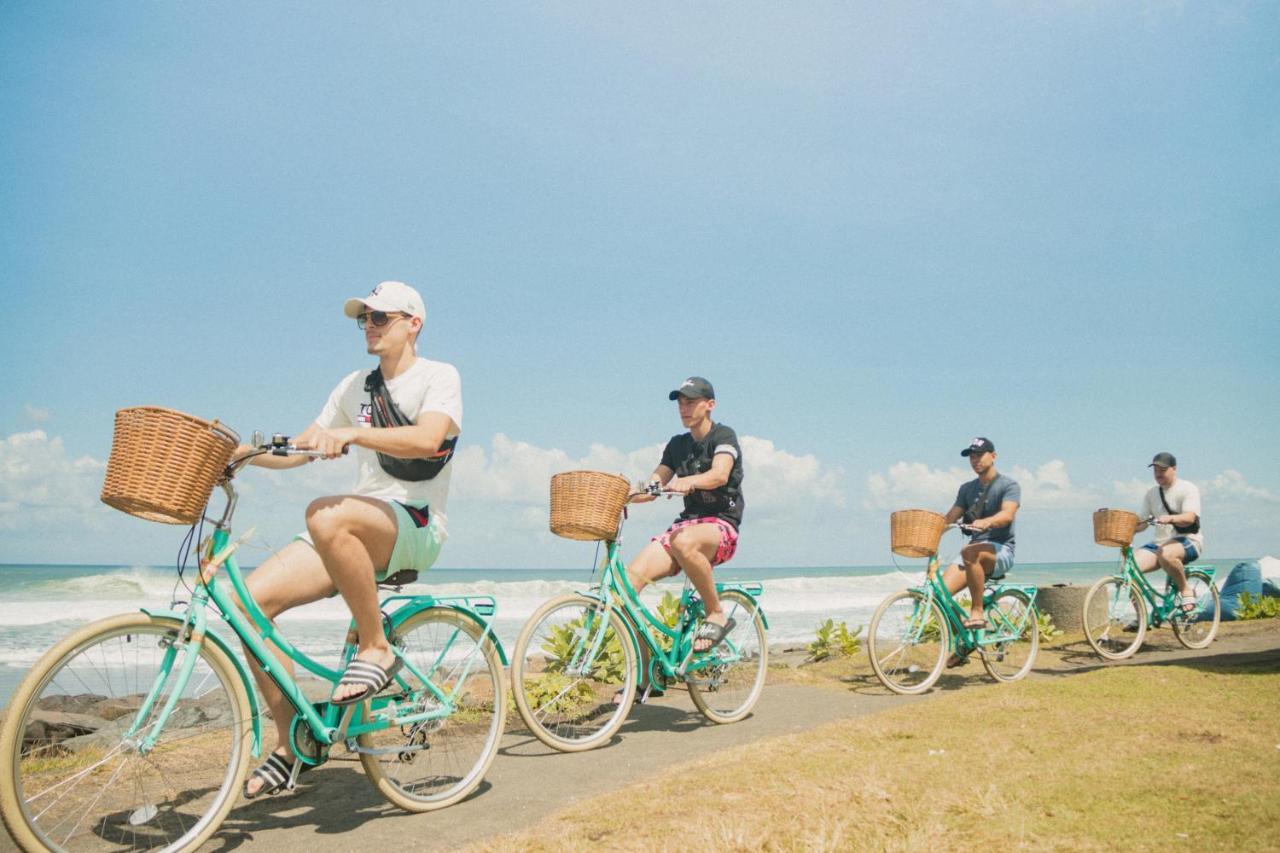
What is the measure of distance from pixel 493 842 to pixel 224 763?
1.37 metres

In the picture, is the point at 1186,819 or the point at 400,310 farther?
the point at 400,310

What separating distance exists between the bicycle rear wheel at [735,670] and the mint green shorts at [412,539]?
2.89 m

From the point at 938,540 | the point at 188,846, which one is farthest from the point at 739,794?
the point at 938,540

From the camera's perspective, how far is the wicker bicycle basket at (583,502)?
5504 mm

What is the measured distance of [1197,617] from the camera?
1198 cm

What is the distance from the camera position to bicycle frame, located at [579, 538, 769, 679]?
19.4 ft

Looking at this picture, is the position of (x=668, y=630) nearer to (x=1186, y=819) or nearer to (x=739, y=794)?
(x=739, y=794)

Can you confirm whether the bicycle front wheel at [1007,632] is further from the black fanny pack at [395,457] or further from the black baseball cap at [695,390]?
the black fanny pack at [395,457]

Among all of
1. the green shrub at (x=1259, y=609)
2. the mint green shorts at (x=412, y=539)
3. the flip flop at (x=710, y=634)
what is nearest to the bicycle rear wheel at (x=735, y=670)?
the flip flop at (x=710, y=634)

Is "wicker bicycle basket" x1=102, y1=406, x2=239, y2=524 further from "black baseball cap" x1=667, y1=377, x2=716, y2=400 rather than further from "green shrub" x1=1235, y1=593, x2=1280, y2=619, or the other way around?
"green shrub" x1=1235, y1=593, x2=1280, y2=619

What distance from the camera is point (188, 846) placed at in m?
3.55

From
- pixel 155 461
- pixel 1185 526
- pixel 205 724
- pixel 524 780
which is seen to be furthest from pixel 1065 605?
pixel 155 461

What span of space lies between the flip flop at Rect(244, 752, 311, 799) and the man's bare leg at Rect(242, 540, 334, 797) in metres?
0.02

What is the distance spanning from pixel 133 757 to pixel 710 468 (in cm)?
430
